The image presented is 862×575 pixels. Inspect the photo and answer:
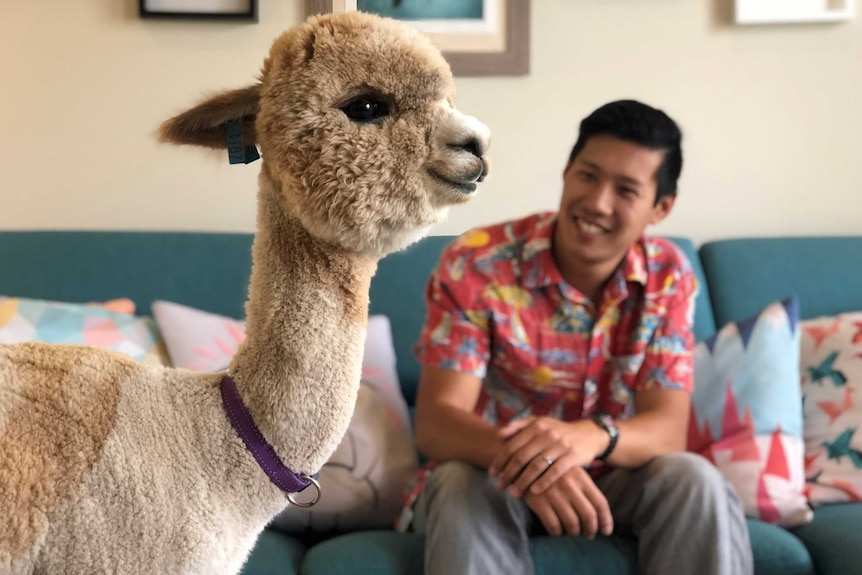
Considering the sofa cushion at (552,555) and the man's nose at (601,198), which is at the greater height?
the man's nose at (601,198)

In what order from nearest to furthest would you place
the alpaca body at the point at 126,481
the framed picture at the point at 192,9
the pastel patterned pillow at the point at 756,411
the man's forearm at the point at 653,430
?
the alpaca body at the point at 126,481
the framed picture at the point at 192,9
the man's forearm at the point at 653,430
the pastel patterned pillow at the point at 756,411

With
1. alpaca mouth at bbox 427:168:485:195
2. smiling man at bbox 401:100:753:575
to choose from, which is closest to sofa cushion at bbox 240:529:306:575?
smiling man at bbox 401:100:753:575

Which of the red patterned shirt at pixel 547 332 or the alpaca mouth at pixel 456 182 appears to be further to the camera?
the red patterned shirt at pixel 547 332

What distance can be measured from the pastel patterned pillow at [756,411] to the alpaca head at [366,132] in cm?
102

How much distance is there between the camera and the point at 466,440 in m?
1.09

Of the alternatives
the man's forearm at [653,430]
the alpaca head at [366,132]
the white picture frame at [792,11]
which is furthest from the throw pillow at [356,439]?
the white picture frame at [792,11]

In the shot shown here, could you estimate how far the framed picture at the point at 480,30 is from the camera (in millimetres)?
748

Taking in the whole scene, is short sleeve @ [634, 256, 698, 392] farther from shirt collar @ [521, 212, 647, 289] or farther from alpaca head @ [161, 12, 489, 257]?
alpaca head @ [161, 12, 489, 257]

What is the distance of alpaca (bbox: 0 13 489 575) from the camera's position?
0.39 meters

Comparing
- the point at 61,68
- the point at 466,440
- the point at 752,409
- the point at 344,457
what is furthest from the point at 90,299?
the point at 752,409

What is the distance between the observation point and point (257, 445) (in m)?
0.42

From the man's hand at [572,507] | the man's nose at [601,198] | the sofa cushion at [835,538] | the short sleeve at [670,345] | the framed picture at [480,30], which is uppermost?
the framed picture at [480,30]

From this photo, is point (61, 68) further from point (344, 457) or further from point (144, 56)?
point (344, 457)

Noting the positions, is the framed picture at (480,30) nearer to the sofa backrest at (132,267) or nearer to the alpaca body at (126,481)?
the alpaca body at (126,481)
